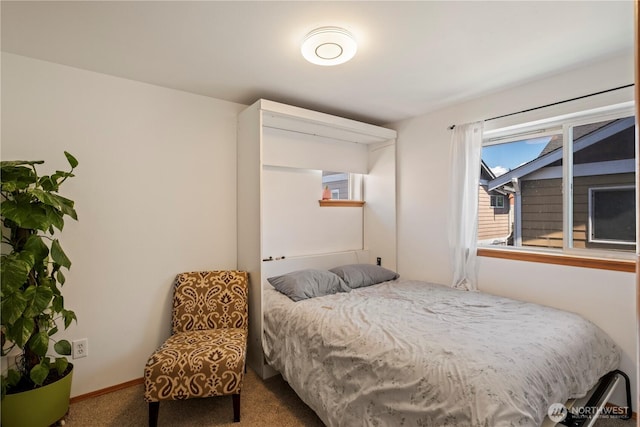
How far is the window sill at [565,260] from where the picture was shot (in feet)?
6.82

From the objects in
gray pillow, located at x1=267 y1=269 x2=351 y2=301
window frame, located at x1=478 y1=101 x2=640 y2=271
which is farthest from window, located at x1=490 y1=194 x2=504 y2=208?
gray pillow, located at x1=267 y1=269 x2=351 y2=301

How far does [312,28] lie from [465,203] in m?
2.04

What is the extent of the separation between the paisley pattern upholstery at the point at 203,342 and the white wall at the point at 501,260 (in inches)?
75.9

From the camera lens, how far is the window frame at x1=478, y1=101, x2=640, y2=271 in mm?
2191

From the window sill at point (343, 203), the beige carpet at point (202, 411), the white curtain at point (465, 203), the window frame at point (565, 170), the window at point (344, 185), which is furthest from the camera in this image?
the window at point (344, 185)

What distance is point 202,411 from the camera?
211 centimetres

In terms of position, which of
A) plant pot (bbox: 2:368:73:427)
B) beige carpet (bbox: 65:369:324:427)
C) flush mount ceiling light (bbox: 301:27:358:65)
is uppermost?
flush mount ceiling light (bbox: 301:27:358:65)

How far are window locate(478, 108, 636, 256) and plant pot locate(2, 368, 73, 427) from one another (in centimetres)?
350

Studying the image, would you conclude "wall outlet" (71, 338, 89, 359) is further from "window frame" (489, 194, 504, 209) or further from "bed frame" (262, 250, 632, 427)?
"window frame" (489, 194, 504, 209)

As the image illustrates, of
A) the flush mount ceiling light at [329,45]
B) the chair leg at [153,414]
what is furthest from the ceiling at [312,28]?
the chair leg at [153,414]

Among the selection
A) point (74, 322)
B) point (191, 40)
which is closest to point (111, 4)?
point (191, 40)

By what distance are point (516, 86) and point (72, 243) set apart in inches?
147

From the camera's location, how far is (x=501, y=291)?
107 inches

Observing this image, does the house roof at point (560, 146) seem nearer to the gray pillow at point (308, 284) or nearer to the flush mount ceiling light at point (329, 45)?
the gray pillow at point (308, 284)
